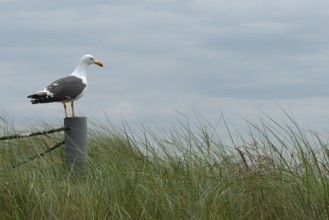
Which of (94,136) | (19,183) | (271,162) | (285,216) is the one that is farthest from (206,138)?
(94,136)

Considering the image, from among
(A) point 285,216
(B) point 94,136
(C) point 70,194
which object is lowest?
(A) point 285,216

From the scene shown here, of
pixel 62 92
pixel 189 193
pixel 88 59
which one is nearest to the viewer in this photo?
pixel 189 193

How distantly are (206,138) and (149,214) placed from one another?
161cm

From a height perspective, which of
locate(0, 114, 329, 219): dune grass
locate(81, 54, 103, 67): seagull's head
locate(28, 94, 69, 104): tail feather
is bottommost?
locate(0, 114, 329, 219): dune grass

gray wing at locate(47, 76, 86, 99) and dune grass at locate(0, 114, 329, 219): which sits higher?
gray wing at locate(47, 76, 86, 99)

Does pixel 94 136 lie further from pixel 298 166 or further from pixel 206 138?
pixel 298 166

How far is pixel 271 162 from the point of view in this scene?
5.50 meters

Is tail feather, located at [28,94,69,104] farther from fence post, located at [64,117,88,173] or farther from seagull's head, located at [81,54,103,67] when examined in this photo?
seagull's head, located at [81,54,103,67]

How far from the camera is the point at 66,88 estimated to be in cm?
717

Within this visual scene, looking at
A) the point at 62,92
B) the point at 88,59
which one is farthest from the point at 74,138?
the point at 88,59

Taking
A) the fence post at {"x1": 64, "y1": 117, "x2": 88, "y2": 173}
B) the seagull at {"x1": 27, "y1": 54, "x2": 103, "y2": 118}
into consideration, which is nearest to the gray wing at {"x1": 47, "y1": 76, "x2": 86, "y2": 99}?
the seagull at {"x1": 27, "y1": 54, "x2": 103, "y2": 118}

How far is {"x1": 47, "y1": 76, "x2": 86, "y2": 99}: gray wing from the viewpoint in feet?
23.4

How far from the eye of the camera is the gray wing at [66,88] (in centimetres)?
713

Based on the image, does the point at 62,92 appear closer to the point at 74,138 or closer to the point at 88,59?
the point at 74,138
